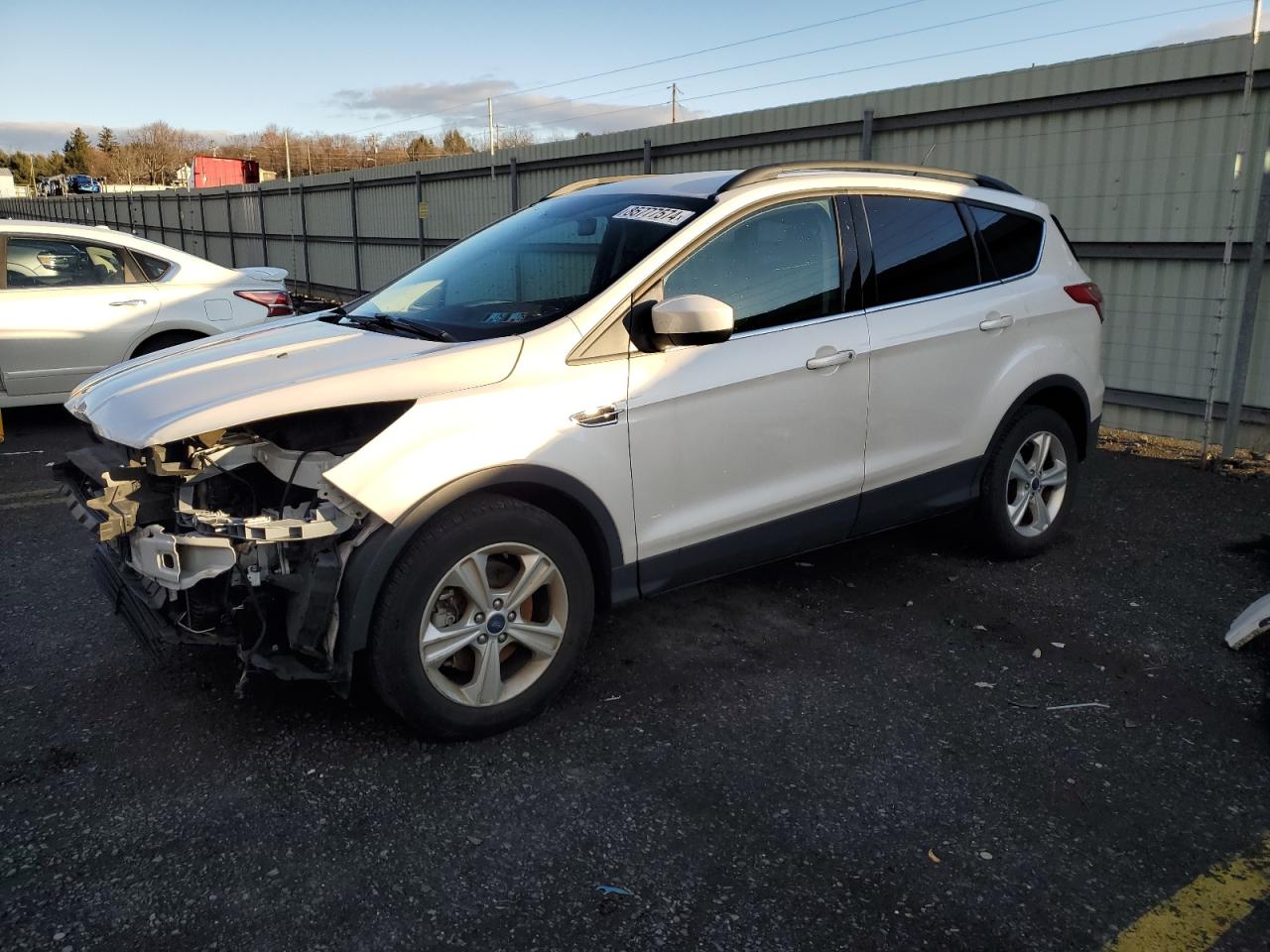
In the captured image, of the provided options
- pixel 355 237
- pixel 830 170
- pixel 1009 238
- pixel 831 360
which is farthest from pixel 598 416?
pixel 355 237

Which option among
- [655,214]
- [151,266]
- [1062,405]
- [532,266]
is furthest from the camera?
[151,266]

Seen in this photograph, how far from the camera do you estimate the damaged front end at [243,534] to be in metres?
2.94

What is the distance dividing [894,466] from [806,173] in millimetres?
1276

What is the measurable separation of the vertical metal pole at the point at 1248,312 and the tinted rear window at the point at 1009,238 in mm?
2526

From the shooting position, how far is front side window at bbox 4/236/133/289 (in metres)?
7.73

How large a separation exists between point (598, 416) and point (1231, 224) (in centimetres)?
532

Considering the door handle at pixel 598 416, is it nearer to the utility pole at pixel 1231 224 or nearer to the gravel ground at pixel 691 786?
the gravel ground at pixel 691 786

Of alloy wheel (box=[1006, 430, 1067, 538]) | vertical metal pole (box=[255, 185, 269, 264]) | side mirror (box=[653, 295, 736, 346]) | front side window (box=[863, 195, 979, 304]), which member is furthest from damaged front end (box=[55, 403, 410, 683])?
vertical metal pole (box=[255, 185, 269, 264])

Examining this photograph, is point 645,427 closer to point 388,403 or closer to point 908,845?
point 388,403

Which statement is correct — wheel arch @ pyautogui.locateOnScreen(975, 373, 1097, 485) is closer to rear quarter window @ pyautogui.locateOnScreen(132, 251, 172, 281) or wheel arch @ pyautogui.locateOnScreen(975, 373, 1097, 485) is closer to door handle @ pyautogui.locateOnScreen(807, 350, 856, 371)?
door handle @ pyautogui.locateOnScreen(807, 350, 856, 371)

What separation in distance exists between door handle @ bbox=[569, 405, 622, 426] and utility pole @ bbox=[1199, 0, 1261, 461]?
518cm

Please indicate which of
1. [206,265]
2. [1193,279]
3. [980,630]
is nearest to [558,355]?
[980,630]

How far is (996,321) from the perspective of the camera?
453cm

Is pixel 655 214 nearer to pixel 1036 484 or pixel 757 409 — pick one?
pixel 757 409
